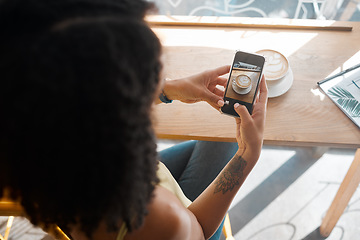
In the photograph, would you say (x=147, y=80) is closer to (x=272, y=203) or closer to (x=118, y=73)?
(x=118, y=73)

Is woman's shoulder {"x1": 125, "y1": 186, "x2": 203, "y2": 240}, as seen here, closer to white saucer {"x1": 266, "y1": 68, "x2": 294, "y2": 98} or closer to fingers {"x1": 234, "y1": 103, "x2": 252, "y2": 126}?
fingers {"x1": 234, "y1": 103, "x2": 252, "y2": 126}

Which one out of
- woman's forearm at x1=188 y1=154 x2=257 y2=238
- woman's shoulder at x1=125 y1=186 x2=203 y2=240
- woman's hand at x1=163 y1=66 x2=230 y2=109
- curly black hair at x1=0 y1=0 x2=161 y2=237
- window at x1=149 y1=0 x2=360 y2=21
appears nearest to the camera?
curly black hair at x1=0 y1=0 x2=161 y2=237

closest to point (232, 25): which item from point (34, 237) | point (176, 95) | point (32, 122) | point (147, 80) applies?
point (176, 95)

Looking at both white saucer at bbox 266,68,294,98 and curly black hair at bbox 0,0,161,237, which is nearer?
curly black hair at bbox 0,0,161,237

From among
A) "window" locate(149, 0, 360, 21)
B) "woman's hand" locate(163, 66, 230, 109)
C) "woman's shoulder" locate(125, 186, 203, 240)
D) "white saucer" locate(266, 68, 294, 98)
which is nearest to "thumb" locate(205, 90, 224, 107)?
"woman's hand" locate(163, 66, 230, 109)

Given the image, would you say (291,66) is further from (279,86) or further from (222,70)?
(222,70)

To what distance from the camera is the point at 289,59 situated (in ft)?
3.31

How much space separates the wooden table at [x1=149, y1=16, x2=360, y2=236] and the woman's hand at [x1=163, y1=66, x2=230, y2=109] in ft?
0.13

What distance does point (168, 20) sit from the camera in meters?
1.11

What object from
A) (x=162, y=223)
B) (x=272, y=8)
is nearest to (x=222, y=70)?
(x=162, y=223)

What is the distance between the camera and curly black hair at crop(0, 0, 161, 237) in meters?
0.40

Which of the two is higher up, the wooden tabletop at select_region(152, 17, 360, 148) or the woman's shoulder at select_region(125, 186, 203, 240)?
the wooden tabletop at select_region(152, 17, 360, 148)

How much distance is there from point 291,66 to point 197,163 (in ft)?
1.49

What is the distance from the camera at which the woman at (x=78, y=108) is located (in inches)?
15.6
